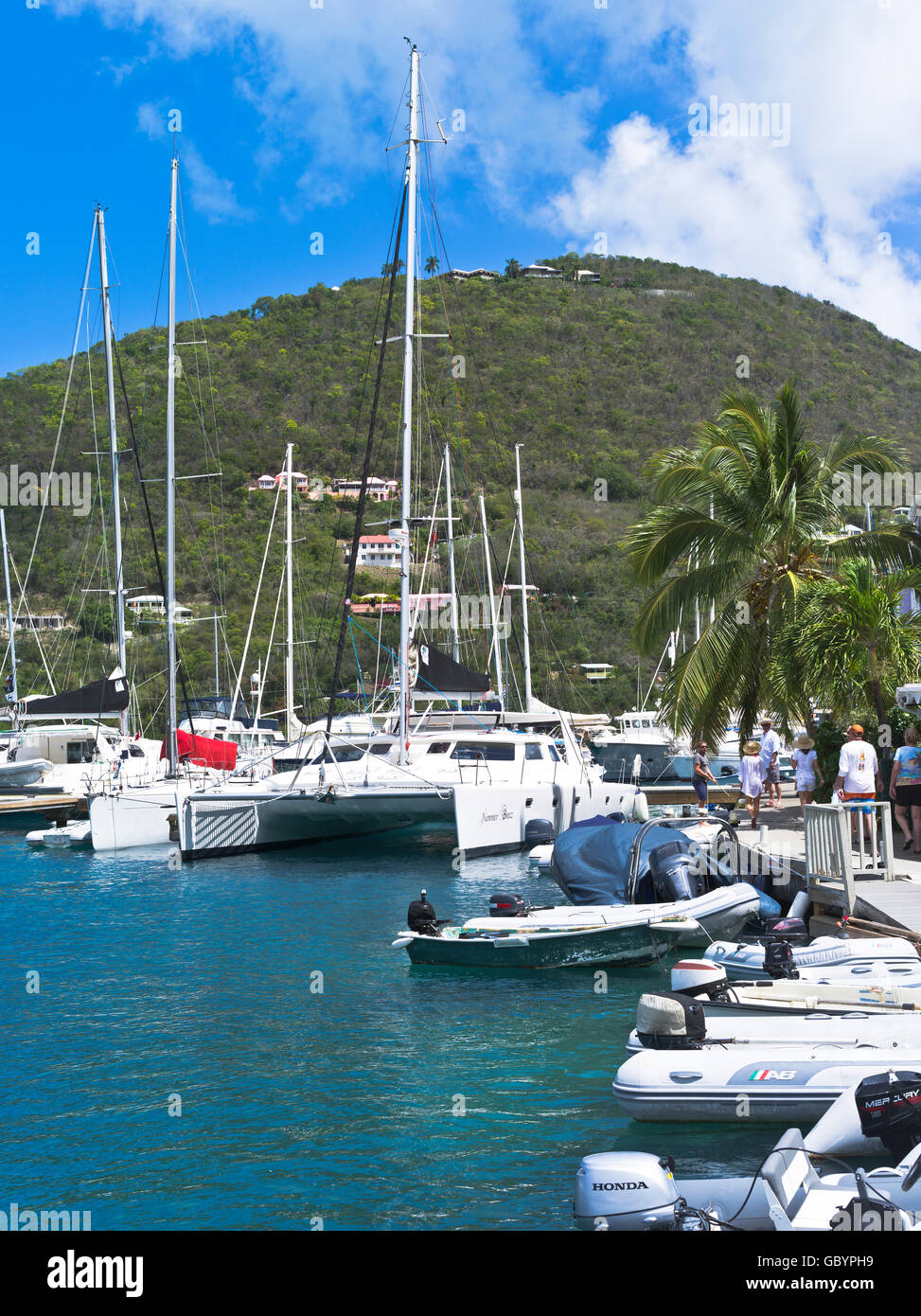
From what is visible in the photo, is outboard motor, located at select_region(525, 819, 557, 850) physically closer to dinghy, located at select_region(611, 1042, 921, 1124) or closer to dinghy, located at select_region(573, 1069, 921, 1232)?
dinghy, located at select_region(611, 1042, 921, 1124)

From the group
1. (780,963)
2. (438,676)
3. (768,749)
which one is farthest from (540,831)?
(780,963)

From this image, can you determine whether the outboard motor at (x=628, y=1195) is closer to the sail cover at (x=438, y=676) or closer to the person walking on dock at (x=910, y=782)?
the person walking on dock at (x=910, y=782)

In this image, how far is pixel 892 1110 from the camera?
23.4 ft

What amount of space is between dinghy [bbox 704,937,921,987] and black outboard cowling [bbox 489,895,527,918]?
3.21 m

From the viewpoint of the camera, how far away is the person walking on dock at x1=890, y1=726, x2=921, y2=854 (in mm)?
14922

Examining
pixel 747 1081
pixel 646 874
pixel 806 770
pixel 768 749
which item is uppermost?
pixel 768 749

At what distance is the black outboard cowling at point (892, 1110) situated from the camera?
23.2ft

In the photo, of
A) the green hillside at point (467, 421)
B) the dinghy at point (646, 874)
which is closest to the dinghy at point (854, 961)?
the dinghy at point (646, 874)

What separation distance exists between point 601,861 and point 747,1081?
7308 millimetres

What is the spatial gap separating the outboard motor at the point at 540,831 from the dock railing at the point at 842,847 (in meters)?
8.97

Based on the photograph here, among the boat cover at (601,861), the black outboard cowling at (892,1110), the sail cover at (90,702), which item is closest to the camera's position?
the black outboard cowling at (892,1110)

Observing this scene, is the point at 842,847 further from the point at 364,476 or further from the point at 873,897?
the point at 364,476

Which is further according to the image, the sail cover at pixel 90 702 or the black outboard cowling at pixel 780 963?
the sail cover at pixel 90 702
